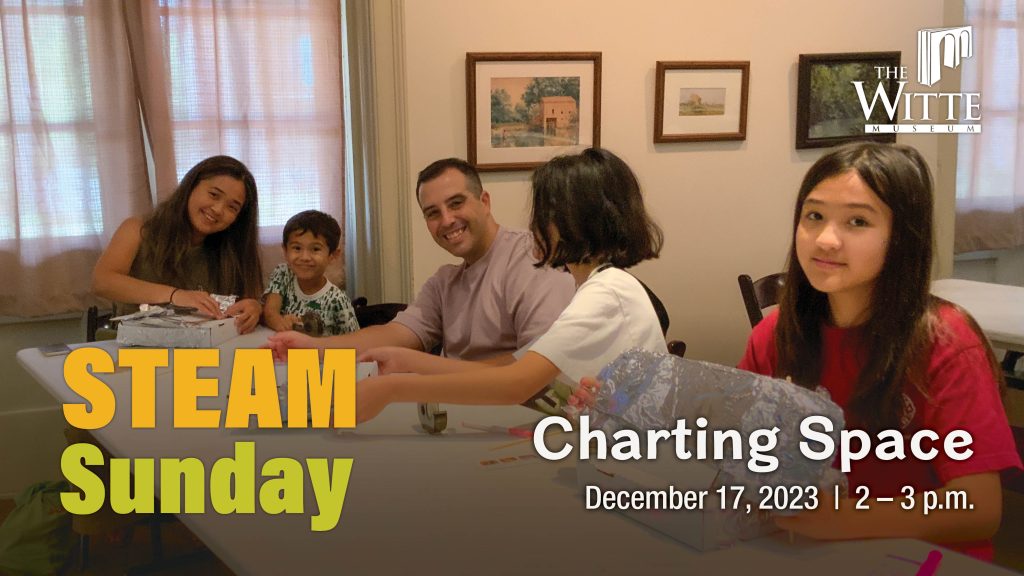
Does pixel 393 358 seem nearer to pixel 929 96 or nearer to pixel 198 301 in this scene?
pixel 198 301

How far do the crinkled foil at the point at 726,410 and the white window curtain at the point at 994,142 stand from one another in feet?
13.0

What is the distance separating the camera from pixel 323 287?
3.25 m

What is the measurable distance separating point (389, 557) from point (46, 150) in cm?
264

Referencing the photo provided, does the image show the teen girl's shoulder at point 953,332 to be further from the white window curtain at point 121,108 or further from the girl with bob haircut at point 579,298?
the white window curtain at point 121,108

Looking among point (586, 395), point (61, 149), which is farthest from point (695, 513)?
point (61, 149)

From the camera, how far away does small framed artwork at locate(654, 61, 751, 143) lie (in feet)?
12.7

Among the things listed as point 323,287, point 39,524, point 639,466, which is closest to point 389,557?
point 639,466

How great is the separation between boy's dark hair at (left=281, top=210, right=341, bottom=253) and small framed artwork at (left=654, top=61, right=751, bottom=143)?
1.37 m

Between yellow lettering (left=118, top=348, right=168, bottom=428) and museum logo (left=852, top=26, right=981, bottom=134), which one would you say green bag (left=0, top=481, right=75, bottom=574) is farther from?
museum logo (left=852, top=26, right=981, bottom=134)

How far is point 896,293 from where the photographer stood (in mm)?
1404

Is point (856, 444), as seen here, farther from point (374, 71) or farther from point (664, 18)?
point (664, 18)

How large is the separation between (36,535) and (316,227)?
1226mm

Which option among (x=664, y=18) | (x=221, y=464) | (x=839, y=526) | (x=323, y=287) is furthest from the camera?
(x=664, y=18)

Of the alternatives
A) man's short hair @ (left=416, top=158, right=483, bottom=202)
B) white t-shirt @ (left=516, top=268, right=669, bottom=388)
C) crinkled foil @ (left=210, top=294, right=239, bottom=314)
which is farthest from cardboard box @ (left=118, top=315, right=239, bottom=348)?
white t-shirt @ (left=516, top=268, right=669, bottom=388)
